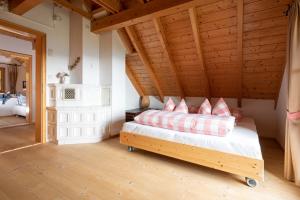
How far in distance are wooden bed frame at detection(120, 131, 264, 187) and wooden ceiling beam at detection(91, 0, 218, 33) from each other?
6.57ft

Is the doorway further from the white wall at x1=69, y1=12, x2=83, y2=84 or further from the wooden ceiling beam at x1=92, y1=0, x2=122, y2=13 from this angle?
the wooden ceiling beam at x1=92, y1=0, x2=122, y2=13

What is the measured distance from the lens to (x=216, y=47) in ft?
10.4

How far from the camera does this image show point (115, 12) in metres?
3.11

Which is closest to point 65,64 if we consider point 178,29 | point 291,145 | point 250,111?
point 178,29

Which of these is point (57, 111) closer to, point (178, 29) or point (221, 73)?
point (178, 29)

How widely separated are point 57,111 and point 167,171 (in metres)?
2.39

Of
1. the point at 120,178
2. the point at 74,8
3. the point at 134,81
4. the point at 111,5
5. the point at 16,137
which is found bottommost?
the point at 120,178

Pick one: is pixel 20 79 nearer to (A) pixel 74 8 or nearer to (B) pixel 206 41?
(A) pixel 74 8

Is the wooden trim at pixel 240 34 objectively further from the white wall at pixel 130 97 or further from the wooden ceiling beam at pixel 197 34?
the white wall at pixel 130 97

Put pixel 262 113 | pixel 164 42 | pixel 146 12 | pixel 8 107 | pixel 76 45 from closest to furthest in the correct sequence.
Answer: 1. pixel 146 12
2. pixel 164 42
3. pixel 76 45
4. pixel 262 113
5. pixel 8 107

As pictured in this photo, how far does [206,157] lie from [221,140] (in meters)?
0.30

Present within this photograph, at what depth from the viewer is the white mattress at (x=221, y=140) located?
76.5 inches

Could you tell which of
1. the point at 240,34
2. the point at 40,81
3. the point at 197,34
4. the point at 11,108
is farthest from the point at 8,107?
the point at 240,34

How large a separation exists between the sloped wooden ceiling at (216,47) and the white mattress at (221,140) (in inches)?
59.6
